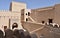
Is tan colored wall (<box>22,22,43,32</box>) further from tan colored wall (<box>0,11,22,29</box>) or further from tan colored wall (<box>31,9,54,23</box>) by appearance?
tan colored wall (<box>31,9,54,23</box>)

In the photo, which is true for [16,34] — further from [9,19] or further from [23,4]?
[23,4]

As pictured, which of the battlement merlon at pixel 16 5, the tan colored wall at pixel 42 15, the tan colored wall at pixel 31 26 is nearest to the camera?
the tan colored wall at pixel 31 26

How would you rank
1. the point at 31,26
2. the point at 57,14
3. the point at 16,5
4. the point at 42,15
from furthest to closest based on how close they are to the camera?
the point at 16,5 → the point at 42,15 → the point at 57,14 → the point at 31,26

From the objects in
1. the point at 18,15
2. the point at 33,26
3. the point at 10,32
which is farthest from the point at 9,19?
the point at 10,32

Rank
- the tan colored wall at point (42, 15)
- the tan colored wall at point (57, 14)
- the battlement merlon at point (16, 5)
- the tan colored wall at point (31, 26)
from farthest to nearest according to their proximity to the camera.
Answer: the battlement merlon at point (16, 5) < the tan colored wall at point (42, 15) < the tan colored wall at point (57, 14) < the tan colored wall at point (31, 26)

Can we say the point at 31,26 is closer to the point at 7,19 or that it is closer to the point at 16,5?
the point at 7,19

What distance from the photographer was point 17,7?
29672mm

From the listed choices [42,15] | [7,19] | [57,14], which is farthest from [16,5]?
[57,14]

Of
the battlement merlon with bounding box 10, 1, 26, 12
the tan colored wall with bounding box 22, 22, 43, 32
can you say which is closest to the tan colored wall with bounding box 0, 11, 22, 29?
the tan colored wall with bounding box 22, 22, 43, 32

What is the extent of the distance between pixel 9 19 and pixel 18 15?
3315 millimetres

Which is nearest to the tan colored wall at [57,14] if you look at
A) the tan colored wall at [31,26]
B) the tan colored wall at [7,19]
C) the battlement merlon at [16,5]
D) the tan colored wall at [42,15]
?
the tan colored wall at [42,15]

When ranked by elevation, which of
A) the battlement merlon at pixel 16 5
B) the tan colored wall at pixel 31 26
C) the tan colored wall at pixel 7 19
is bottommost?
the tan colored wall at pixel 31 26

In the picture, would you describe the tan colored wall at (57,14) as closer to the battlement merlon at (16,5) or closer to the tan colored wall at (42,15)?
the tan colored wall at (42,15)

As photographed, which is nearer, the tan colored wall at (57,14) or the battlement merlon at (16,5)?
the tan colored wall at (57,14)
